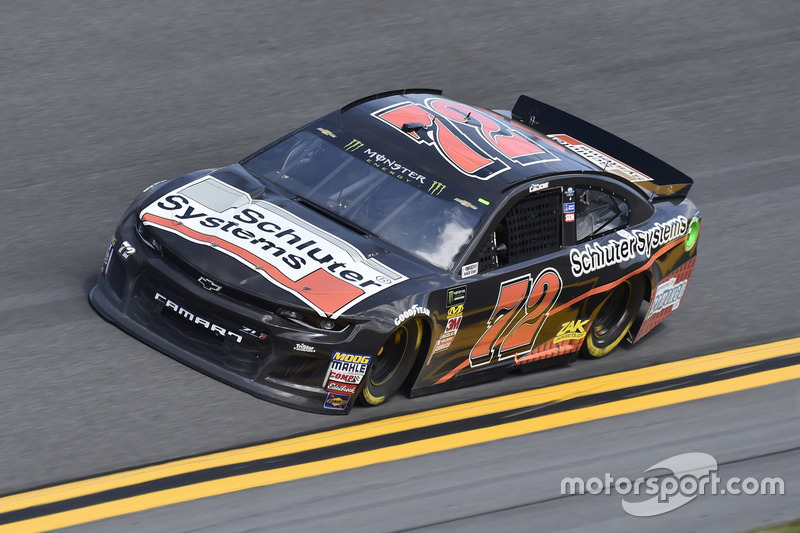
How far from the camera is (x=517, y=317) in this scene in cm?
700

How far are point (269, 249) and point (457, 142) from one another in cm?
161

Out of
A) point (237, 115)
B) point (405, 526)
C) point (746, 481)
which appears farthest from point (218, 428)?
point (237, 115)

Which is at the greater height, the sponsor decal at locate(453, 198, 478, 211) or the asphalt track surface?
the sponsor decal at locate(453, 198, 478, 211)

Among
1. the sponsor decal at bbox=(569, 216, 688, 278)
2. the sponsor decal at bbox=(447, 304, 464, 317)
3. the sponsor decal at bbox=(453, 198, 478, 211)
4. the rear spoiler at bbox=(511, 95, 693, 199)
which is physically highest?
the sponsor decal at bbox=(453, 198, 478, 211)

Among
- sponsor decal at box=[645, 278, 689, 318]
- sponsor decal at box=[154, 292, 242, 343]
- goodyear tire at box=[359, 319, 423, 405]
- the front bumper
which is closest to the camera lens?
the front bumper

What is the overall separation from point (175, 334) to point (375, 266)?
1199mm

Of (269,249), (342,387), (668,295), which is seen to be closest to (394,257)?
(269,249)

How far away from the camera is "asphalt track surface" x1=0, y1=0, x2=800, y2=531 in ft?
19.9

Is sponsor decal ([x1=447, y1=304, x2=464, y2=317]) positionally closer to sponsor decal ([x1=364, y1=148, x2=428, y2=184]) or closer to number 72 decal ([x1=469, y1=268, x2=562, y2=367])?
number 72 decal ([x1=469, y1=268, x2=562, y2=367])

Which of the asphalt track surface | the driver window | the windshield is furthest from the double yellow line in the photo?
the windshield

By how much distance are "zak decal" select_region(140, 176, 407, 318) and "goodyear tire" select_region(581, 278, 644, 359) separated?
6.39ft

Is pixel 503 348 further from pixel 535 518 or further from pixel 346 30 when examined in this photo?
pixel 346 30

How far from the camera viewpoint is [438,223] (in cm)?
692

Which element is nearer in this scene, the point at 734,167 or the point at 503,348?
the point at 503,348
